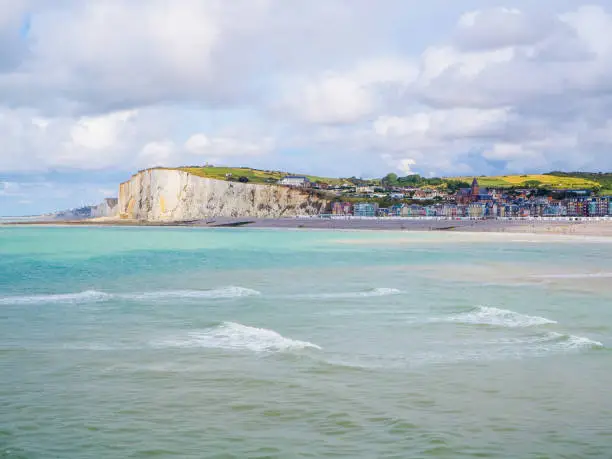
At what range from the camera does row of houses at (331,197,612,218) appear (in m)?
119

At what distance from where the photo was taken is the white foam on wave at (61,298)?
64.2 feet

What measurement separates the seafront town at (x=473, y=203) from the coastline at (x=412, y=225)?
17.4 m

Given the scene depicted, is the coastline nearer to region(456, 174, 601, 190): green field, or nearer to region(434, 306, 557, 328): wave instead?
region(434, 306, 557, 328): wave

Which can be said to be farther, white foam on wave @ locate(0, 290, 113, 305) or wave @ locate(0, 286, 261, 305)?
wave @ locate(0, 286, 261, 305)

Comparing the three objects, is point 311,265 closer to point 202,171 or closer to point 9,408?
point 9,408

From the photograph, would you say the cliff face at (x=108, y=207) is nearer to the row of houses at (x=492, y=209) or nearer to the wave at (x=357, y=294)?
the row of houses at (x=492, y=209)

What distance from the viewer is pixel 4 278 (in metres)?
28.2

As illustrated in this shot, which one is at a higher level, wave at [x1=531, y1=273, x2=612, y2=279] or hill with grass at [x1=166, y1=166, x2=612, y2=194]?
hill with grass at [x1=166, y1=166, x2=612, y2=194]

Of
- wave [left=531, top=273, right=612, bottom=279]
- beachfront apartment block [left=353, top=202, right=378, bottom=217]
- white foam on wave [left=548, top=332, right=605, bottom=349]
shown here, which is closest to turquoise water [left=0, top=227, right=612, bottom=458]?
white foam on wave [left=548, top=332, right=605, bottom=349]

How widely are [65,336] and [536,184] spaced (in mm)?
152267

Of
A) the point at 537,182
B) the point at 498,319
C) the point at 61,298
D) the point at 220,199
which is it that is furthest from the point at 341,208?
the point at 498,319

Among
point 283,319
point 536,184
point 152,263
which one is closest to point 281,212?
point 536,184

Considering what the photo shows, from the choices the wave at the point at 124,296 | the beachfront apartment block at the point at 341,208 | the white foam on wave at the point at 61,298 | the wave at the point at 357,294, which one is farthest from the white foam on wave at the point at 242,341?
the beachfront apartment block at the point at 341,208

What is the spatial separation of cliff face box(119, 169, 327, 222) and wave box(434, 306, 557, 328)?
115 metres
